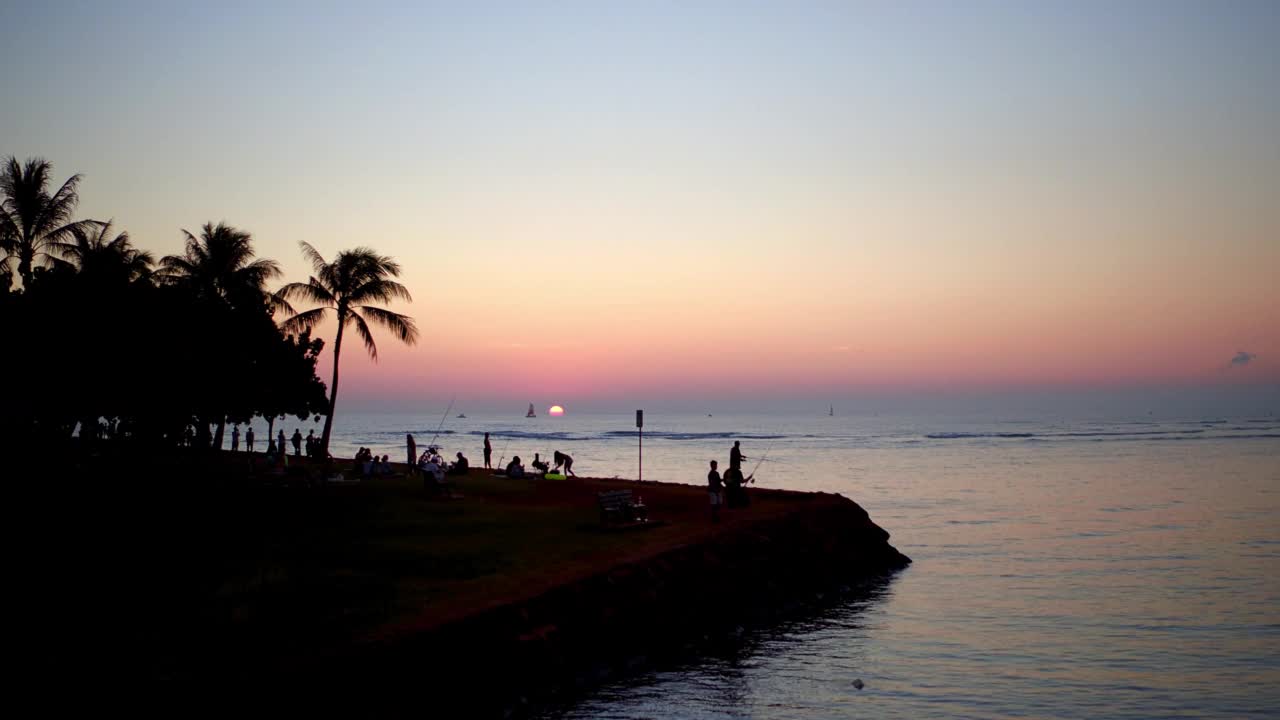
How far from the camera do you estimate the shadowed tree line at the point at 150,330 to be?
37.4m

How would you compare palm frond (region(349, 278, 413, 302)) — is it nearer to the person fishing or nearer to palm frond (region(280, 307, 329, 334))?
palm frond (region(280, 307, 329, 334))

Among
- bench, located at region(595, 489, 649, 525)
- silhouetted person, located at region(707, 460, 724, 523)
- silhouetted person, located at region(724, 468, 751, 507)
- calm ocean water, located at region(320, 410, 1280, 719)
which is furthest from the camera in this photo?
silhouetted person, located at region(724, 468, 751, 507)

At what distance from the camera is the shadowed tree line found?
37406mm

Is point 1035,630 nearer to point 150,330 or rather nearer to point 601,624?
point 601,624

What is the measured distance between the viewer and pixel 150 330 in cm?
3909

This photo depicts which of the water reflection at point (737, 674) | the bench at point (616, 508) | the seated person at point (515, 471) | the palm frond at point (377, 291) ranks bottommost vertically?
the water reflection at point (737, 674)

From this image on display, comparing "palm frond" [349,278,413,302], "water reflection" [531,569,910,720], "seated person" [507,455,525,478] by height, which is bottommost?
"water reflection" [531,569,910,720]

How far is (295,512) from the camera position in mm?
28188

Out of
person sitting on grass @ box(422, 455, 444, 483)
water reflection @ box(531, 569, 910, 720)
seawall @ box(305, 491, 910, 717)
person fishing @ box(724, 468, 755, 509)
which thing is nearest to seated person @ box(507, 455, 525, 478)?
person sitting on grass @ box(422, 455, 444, 483)

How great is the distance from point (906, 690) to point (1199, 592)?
541 inches

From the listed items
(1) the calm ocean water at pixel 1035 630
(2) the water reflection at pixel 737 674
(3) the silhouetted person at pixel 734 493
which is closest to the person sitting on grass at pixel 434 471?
(3) the silhouetted person at pixel 734 493

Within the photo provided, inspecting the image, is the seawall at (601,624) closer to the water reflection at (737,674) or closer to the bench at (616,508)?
the water reflection at (737,674)

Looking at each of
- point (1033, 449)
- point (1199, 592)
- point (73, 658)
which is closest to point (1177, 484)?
point (1199, 592)

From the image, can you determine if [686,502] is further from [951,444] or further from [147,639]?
[951,444]
